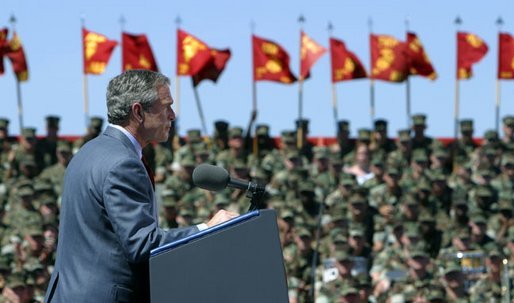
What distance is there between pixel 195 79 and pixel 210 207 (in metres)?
6.16

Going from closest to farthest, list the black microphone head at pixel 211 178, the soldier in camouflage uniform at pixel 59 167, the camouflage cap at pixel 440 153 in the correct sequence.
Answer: the black microphone head at pixel 211 178
the soldier in camouflage uniform at pixel 59 167
the camouflage cap at pixel 440 153

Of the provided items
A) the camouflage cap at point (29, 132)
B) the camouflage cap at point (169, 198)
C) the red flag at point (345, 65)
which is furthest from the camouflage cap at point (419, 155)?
the camouflage cap at point (29, 132)

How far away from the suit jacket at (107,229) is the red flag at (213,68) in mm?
16734

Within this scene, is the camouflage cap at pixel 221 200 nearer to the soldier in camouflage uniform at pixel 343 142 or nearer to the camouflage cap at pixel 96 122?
the soldier in camouflage uniform at pixel 343 142

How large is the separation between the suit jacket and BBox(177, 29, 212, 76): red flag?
53.9ft

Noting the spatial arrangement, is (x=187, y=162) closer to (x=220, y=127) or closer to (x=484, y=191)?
(x=220, y=127)

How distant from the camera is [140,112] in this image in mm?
4254

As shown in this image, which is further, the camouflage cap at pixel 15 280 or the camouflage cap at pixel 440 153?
the camouflage cap at pixel 440 153

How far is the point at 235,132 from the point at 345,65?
13.6ft

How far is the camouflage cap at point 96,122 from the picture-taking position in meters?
18.1

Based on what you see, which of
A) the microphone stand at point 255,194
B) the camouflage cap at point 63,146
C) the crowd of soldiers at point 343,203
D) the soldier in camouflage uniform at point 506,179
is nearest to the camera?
the microphone stand at point 255,194

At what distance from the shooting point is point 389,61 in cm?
2134

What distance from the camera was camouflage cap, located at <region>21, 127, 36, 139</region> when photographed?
17.4 m

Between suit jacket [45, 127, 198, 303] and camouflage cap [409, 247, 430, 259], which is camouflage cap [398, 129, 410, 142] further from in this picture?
suit jacket [45, 127, 198, 303]
